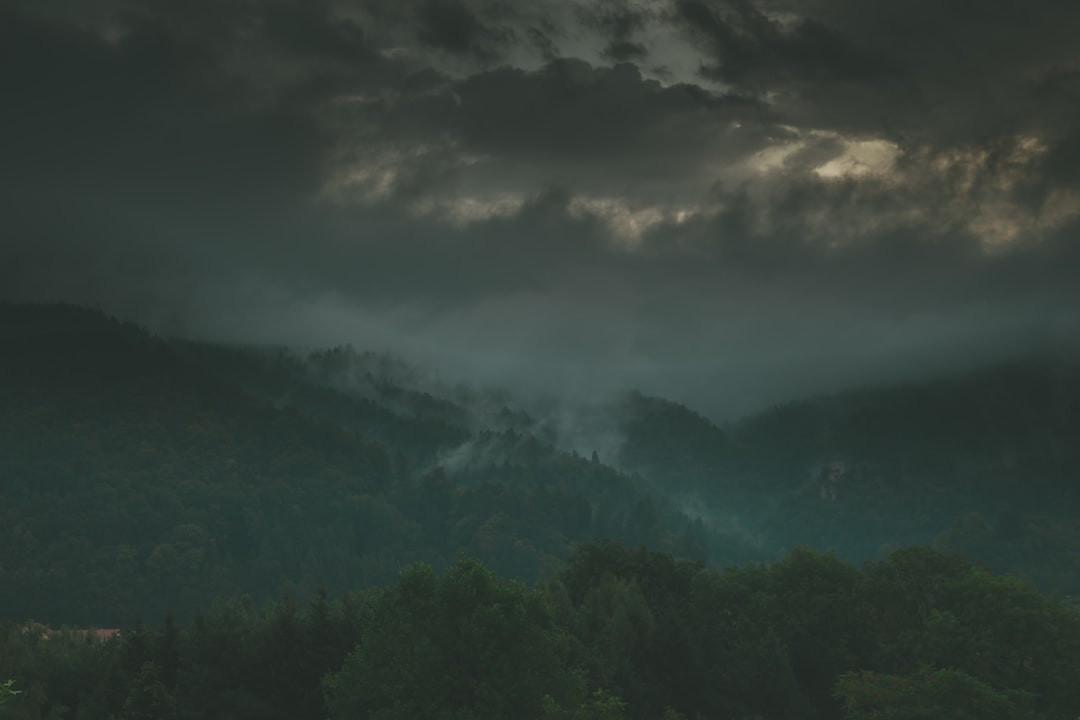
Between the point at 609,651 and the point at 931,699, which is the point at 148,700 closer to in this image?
the point at 609,651

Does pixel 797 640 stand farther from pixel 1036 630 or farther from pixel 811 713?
pixel 1036 630

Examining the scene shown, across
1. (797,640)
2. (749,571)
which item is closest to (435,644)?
(797,640)

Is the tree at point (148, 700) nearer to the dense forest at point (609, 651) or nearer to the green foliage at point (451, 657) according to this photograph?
the dense forest at point (609, 651)

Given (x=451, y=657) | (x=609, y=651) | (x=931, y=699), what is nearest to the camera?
(x=451, y=657)

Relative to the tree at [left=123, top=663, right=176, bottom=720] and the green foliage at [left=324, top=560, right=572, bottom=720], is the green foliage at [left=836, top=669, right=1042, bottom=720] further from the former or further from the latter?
the tree at [left=123, top=663, right=176, bottom=720]

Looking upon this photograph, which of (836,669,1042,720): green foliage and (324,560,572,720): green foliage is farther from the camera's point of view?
(836,669,1042,720): green foliage

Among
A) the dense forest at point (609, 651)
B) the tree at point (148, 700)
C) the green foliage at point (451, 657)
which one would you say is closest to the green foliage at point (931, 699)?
the dense forest at point (609, 651)

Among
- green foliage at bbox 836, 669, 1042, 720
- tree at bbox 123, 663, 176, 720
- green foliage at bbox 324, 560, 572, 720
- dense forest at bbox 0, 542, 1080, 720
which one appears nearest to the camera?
green foliage at bbox 324, 560, 572, 720

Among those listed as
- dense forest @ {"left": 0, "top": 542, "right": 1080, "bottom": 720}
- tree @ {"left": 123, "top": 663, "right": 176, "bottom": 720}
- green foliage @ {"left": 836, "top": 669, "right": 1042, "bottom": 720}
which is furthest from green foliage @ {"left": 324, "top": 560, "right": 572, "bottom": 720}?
green foliage @ {"left": 836, "top": 669, "right": 1042, "bottom": 720}

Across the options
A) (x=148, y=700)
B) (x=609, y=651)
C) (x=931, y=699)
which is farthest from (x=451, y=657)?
(x=931, y=699)

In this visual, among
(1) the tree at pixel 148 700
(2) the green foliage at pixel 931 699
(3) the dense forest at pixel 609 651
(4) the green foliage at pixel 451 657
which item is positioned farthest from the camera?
(2) the green foliage at pixel 931 699

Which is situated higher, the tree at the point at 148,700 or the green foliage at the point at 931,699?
the green foliage at the point at 931,699

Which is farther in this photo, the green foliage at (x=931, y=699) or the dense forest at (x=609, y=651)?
the green foliage at (x=931, y=699)

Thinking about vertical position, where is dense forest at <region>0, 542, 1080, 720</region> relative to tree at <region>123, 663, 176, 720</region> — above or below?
above
